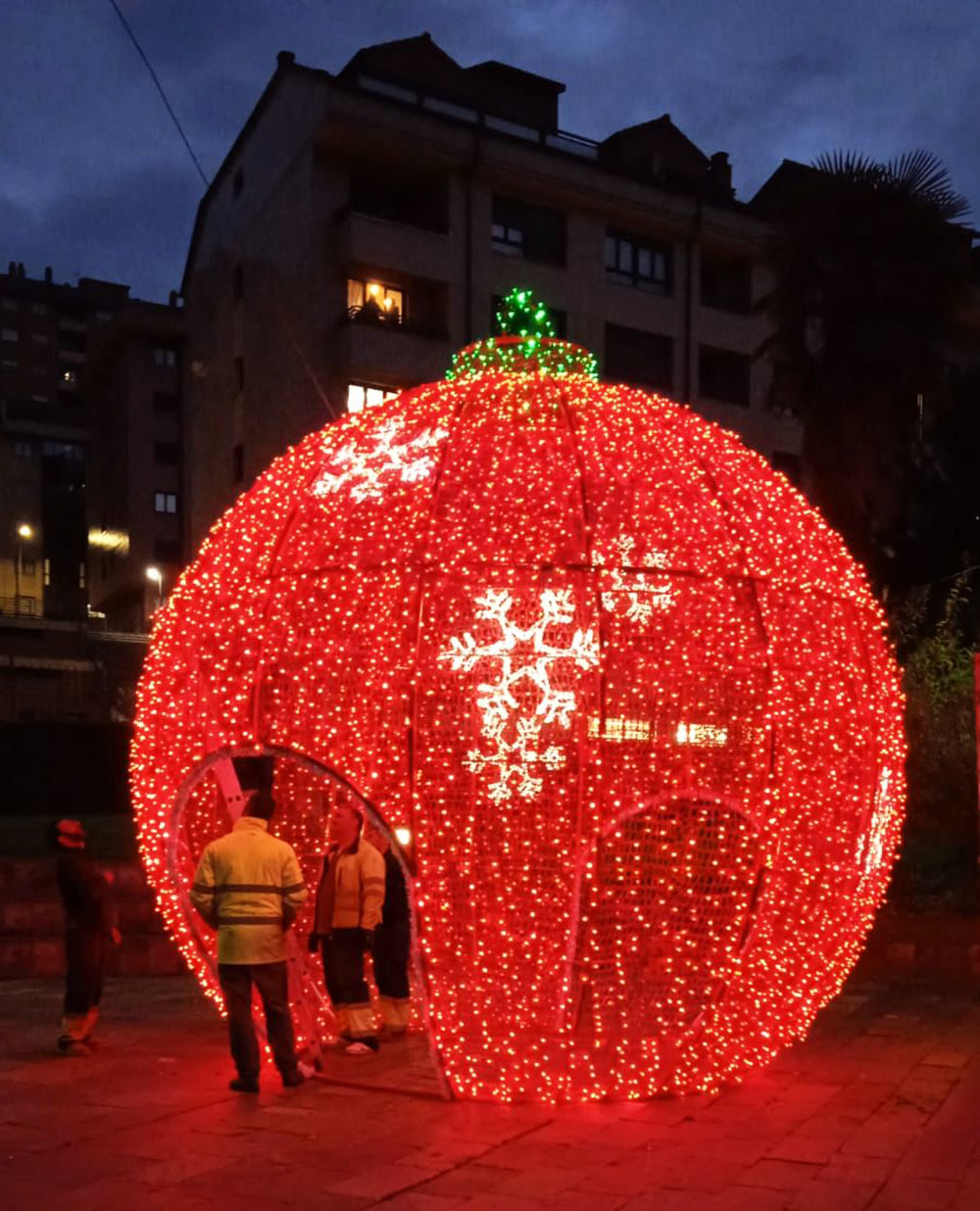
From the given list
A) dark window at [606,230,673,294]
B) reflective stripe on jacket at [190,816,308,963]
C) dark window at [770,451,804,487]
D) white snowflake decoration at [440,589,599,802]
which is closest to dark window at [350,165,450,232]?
dark window at [606,230,673,294]

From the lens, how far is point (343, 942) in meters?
8.70

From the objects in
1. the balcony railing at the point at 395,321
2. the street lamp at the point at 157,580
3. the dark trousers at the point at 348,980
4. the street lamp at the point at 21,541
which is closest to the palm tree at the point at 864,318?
the balcony railing at the point at 395,321

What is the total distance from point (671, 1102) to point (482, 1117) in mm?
1088

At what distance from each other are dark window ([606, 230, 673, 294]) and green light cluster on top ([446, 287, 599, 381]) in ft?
83.2

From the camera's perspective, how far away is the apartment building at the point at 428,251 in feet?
96.7

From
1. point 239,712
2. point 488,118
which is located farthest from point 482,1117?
point 488,118

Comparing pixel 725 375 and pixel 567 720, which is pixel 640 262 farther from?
pixel 567 720

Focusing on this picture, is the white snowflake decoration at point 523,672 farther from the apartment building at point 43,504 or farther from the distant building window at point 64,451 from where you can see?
the distant building window at point 64,451

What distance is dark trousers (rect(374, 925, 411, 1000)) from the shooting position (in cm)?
920

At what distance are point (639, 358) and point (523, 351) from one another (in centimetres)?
2586

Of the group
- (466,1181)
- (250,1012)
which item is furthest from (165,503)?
(466,1181)

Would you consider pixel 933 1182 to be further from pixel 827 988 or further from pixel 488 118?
pixel 488 118

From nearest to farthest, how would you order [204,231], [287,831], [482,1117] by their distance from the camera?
[482,1117], [287,831], [204,231]

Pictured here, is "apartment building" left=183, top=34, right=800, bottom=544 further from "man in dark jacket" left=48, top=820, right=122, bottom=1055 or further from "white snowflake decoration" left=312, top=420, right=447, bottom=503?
"white snowflake decoration" left=312, top=420, right=447, bottom=503
